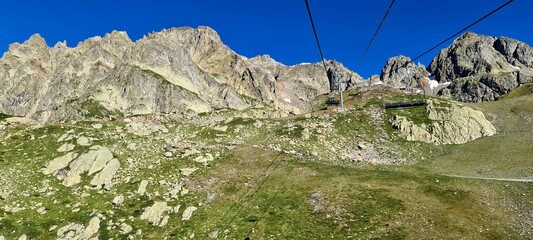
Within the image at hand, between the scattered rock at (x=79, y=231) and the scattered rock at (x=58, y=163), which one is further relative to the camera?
A: the scattered rock at (x=58, y=163)

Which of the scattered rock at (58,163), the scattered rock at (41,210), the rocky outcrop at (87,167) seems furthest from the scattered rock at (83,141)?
the scattered rock at (41,210)

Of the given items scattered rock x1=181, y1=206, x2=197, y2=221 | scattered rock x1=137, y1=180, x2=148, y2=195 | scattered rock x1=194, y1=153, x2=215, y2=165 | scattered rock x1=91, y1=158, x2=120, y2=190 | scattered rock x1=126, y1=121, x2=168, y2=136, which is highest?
scattered rock x1=126, y1=121, x2=168, y2=136

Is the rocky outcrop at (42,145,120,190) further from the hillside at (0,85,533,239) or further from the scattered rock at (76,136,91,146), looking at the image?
the scattered rock at (76,136,91,146)

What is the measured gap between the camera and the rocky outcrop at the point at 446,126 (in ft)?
274

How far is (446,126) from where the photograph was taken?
86.9m

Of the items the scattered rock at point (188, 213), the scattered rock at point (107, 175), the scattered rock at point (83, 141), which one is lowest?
the scattered rock at point (188, 213)

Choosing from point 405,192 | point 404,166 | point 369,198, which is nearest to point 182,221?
point 369,198

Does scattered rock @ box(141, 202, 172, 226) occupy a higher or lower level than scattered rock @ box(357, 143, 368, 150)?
lower

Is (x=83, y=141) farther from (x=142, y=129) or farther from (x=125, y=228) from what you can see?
(x=125, y=228)

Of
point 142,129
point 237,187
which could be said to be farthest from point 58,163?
point 237,187

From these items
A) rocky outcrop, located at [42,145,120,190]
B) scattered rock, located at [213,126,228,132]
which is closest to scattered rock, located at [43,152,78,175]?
rocky outcrop, located at [42,145,120,190]

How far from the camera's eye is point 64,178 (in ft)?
146

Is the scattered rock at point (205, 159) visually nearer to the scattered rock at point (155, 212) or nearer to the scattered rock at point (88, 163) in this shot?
the scattered rock at point (88, 163)

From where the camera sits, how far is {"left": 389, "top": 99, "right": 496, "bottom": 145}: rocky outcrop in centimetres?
8350
